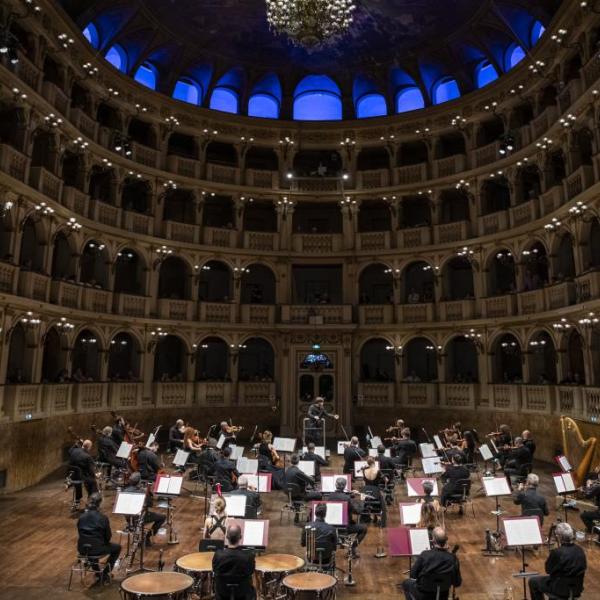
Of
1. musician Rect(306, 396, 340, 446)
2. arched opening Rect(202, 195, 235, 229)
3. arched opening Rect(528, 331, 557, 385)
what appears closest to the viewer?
musician Rect(306, 396, 340, 446)

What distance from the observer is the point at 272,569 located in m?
8.43

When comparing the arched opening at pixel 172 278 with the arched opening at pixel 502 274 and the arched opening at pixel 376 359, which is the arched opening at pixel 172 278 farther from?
the arched opening at pixel 502 274

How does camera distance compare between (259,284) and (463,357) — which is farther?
(259,284)

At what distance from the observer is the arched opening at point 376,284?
31.8 m

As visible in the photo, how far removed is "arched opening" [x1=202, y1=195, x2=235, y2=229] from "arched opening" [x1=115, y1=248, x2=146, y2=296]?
4.83 meters

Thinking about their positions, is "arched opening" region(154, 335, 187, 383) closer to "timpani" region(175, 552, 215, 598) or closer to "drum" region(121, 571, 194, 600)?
"timpani" region(175, 552, 215, 598)

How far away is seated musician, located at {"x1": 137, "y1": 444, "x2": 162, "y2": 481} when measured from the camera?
14.8 meters

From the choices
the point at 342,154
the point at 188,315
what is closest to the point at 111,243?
the point at 188,315

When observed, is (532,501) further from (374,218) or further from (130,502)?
(374,218)

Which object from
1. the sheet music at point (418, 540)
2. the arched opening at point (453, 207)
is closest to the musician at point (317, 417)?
the arched opening at point (453, 207)

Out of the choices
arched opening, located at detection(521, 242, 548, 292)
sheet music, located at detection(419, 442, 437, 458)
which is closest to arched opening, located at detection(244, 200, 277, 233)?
arched opening, located at detection(521, 242, 548, 292)

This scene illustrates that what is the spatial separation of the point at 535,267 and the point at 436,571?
22.0m

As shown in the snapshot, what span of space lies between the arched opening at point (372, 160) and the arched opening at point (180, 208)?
980 cm

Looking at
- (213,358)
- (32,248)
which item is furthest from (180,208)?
(32,248)
